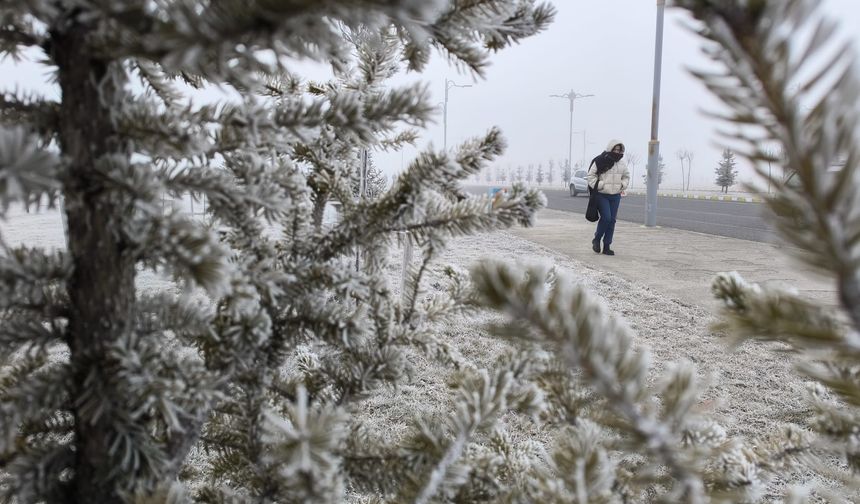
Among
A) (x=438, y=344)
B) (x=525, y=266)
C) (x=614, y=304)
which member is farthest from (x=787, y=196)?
(x=614, y=304)

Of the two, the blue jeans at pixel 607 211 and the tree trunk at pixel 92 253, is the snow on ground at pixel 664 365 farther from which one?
the blue jeans at pixel 607 211

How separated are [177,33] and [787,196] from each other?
1.46 ft

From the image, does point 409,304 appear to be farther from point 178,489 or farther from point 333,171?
point 178,489

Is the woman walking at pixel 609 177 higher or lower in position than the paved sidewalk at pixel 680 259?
higher

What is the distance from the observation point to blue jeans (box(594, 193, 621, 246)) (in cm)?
777

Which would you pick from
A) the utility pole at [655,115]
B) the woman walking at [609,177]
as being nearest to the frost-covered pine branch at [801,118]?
the woman walking at [609,177]

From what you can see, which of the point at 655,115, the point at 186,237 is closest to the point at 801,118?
the point at 186,237

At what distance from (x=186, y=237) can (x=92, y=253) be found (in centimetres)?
16

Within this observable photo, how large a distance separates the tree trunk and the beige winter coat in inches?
300

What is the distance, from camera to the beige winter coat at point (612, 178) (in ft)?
24.8

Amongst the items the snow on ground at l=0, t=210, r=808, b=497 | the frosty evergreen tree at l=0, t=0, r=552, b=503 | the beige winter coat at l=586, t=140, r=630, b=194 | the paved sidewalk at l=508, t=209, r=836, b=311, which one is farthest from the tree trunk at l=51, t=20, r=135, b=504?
the beige winter coat at l=586, t=140, r=630, b=194

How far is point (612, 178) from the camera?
7680 millimetres

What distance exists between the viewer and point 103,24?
0.52m

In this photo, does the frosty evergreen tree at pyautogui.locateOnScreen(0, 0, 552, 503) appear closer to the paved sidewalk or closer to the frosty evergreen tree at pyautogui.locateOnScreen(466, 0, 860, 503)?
the frosty evergreen tree at pyautogui.locateOnScreen(466, 0, 860, 503)
